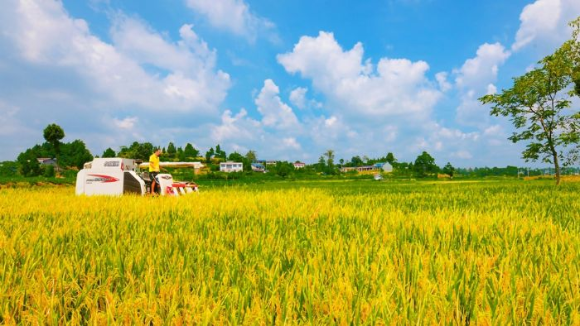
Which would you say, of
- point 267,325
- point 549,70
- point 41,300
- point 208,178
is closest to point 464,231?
point 267,325

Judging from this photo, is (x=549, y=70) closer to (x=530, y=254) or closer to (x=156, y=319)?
(x=530, y=254)

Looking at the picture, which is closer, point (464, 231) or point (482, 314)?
point (482, 314)

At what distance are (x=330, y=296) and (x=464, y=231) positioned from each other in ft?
9.15

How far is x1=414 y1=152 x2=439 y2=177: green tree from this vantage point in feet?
293

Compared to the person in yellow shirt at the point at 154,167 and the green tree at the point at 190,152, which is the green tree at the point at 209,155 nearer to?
the green tree at the point at 190,152

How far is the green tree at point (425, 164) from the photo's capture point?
8925 centimetres

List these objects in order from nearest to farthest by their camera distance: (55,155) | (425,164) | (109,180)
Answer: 1. (109,180)
2. (55,155)
3. (425,164)

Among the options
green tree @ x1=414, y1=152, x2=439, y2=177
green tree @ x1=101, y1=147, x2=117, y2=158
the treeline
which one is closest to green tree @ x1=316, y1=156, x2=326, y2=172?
the treeline

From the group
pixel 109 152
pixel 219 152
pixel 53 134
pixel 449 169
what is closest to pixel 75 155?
pixel 109 152

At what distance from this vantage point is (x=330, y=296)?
63.8 inches

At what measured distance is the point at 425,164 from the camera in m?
90.3

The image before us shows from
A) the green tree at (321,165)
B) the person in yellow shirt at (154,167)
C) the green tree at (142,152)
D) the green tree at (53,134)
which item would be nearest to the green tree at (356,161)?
the green tree at (321,165)

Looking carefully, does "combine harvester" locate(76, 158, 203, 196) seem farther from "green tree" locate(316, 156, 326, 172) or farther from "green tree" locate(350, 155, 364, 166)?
"green tree" locate(350, 155, 364, 166)

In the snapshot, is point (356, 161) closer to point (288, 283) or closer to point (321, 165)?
point (321, 165)
